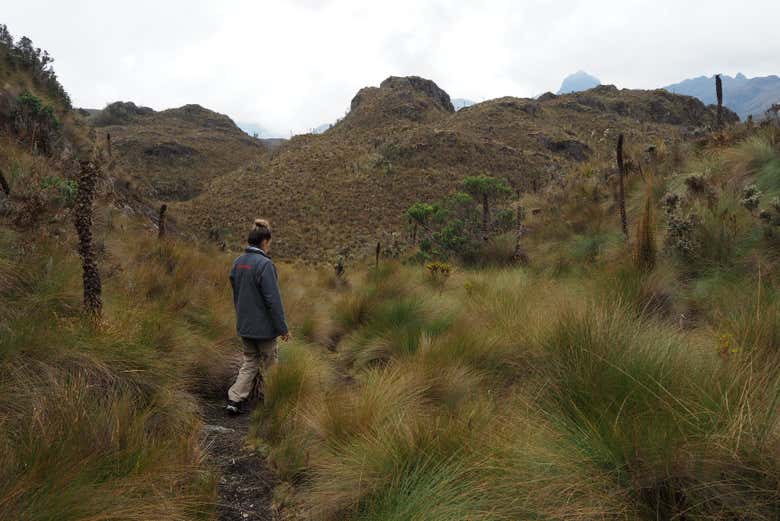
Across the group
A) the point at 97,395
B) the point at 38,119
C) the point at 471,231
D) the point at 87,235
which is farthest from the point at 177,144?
the point at 97,395

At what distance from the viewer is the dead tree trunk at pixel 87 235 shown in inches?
152

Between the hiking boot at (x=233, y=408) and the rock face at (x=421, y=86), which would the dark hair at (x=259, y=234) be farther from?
the rock face at (x=421, y=86)

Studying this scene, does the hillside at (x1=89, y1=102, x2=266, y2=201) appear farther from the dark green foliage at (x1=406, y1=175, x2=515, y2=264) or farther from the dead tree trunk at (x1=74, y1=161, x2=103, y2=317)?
the dead tree trunk at (x1=74, y1=161, x2=103, y2=317)

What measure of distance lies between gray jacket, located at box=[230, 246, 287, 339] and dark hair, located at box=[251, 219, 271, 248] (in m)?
0.23

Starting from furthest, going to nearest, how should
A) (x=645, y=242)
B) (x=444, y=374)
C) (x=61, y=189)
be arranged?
(x=61, y=189)
(x=645, y=242)
(x=444, y=374)

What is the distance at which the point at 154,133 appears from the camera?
6112 cm

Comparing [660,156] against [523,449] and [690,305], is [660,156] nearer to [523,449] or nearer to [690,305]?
[690,305]

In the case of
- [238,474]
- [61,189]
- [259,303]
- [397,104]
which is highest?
[397,104]

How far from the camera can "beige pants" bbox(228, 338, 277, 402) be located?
443 centimetres

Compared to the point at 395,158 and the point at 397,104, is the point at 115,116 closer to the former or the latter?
the point at 397,104

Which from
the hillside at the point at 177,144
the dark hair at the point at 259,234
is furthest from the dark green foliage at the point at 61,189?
the hillside at the point at 177,144

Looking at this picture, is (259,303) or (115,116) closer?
(259,303)

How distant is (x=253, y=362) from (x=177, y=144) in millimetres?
60863

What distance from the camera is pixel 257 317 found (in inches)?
179
